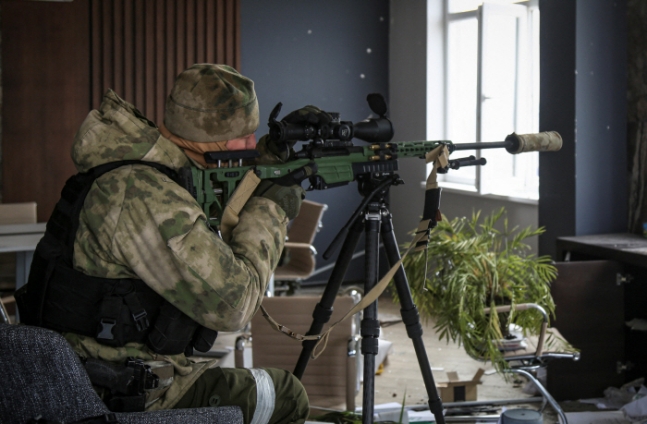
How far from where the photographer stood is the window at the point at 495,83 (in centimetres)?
454

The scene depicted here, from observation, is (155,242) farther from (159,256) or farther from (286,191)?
(286,191)

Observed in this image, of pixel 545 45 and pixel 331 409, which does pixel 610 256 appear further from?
pixel 331 409

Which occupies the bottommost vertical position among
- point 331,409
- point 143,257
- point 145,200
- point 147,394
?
point 331,409

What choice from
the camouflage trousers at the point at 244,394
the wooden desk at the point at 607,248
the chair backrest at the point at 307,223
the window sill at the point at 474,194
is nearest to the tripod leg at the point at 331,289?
the camouflage trousers at the point at 244,394

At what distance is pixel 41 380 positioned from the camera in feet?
3.98

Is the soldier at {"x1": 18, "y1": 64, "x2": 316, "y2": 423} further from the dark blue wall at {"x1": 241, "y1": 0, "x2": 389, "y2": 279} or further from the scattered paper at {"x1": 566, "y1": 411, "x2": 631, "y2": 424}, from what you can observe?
the dark blue wall at {"x1": 241, "y1": 0, "x2": 389, "y2": 279}

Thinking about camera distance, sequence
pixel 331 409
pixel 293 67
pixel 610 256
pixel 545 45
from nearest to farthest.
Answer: pixel 331 409 < pixel 610 256 < pixel 545 45 < pixel 293 67

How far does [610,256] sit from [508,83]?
2.14 metres

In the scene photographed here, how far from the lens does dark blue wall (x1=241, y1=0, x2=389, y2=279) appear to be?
567 centimetres

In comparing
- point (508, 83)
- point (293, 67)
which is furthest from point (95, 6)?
point (508, 83)

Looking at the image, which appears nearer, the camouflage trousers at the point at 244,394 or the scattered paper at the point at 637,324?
the camouflage trousers at the point at 244,394

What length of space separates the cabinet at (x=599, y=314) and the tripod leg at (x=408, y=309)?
1.09 metres

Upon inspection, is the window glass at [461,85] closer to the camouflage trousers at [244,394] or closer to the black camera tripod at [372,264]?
the black camera tripod at [372,264]

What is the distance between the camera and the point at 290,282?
470 centimetres
